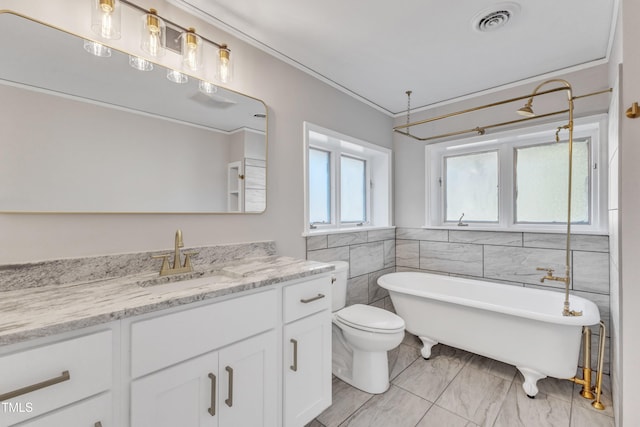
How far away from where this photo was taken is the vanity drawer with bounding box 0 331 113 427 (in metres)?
0.74

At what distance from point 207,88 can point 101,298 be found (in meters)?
1.23

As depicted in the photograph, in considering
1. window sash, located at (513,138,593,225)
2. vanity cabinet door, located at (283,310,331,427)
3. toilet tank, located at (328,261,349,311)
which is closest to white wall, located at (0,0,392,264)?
toilet tank, located at (328,261,349,311)

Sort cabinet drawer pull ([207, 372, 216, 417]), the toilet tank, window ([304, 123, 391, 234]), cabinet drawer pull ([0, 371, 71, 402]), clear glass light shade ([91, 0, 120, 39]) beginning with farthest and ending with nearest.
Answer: window ([304, 123, 391, 234]) → the toilet tank → clear glass light shade ([91, 0, 120, 39]) → cabinet drawer pull ([207, 372, 216, 417]) → cabinet drawer pull ([0, 371, 71, 402])

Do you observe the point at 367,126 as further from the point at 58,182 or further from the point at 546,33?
the point at 58,182

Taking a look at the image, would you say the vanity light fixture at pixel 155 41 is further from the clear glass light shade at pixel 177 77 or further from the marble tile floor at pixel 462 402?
the marble tile floor at pixel 462 402

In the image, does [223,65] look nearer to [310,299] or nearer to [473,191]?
[310,299]

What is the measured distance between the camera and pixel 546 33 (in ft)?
5.98

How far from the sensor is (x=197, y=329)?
3.61 feet

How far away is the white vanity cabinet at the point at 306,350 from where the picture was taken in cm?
143

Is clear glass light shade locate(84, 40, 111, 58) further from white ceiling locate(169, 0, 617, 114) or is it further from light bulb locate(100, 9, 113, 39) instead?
white ceiling locate(169, 0, 617, 114)

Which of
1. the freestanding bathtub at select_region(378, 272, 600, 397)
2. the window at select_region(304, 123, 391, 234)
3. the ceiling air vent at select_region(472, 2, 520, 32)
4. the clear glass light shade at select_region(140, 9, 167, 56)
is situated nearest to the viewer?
the clear glass light shade at select_region(140, 9, 167, 56)

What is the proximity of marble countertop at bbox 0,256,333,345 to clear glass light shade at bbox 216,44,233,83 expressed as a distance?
1.13m

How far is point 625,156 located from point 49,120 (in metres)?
2.58

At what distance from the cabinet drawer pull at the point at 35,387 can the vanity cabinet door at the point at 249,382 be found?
0.49 meters
